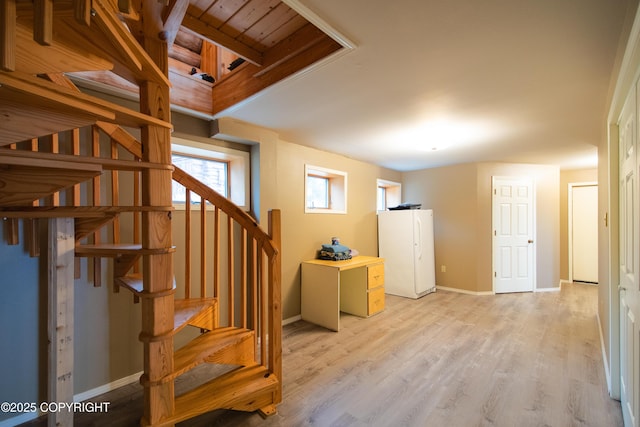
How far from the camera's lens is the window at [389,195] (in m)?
5.27

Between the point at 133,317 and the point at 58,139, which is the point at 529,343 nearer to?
the point at 133,317

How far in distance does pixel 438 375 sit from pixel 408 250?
7.53 ft

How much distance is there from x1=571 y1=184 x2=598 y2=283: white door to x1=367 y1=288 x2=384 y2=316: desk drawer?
14.3 ft

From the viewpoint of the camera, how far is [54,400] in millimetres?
1317

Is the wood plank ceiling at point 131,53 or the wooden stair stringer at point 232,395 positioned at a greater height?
the wood plank ceiling at point 131,53

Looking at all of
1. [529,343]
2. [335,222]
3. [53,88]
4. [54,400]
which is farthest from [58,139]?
[529,343]

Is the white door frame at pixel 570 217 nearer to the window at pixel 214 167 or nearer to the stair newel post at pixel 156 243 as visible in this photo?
the window at pixel 214 167

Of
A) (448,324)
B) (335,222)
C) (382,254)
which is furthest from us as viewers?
(382,254)

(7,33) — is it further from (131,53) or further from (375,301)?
(375,301)

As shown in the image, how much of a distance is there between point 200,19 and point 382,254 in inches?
157

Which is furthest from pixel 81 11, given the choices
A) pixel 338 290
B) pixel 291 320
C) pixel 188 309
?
pixel 291 320

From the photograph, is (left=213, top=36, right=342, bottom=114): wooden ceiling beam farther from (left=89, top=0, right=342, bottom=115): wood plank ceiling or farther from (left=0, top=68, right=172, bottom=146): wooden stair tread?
(left=0, top=68, right=172, bottom=146): wooden stair tread
